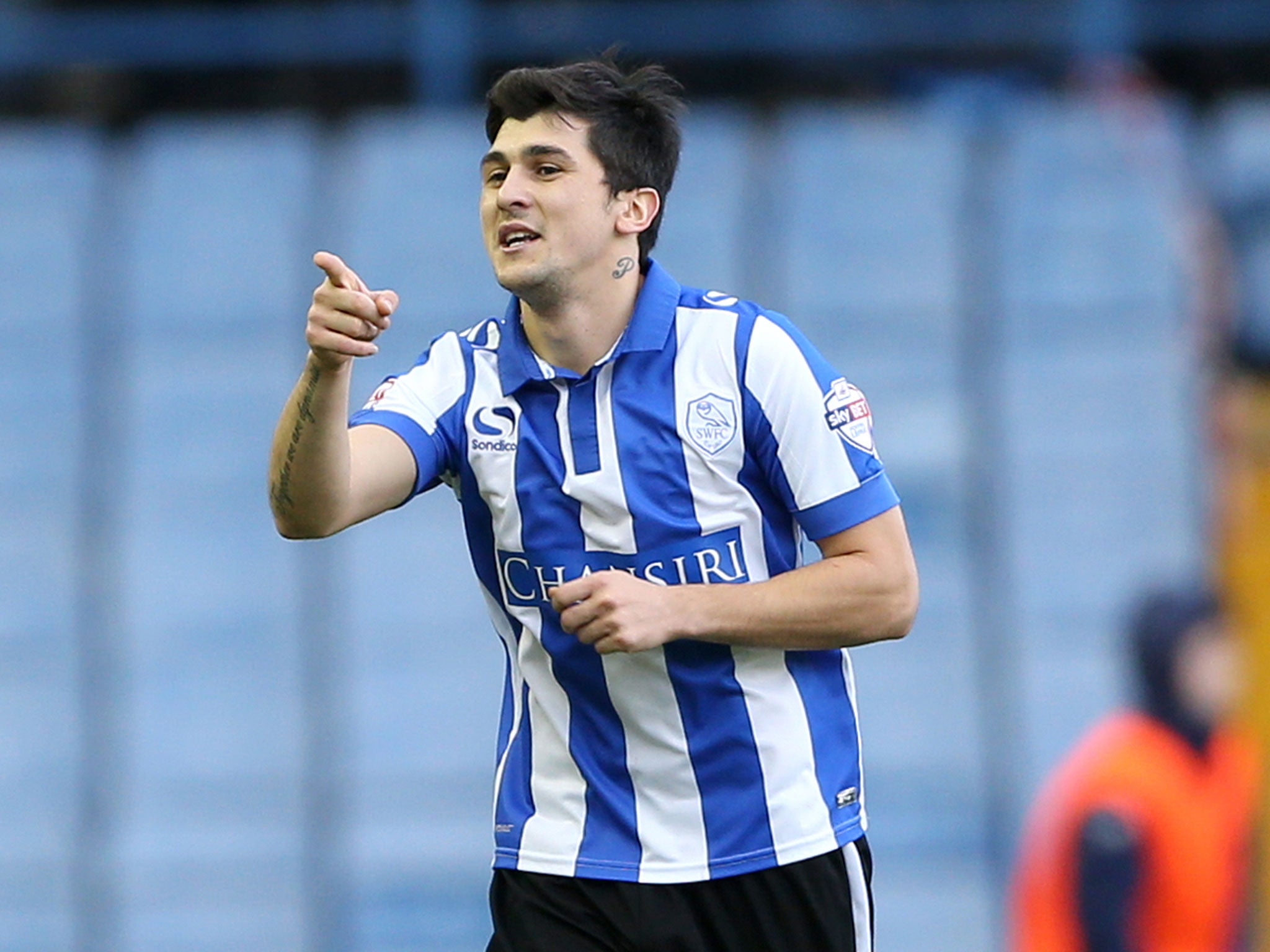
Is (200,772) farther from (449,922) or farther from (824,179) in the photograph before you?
(824,179)

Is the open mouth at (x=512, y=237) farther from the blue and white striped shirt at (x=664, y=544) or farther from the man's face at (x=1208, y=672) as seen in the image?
the man's face at (x=1208, y=672)

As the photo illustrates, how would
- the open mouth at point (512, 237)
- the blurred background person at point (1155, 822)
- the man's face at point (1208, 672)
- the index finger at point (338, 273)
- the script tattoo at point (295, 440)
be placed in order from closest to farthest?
the index finger at point (338, 273) < the script tattoo at point (295, 440) < the open mouth at point (512, 237) < the blurred background person at point (1155, 822) < the man's face at point (1208, 672)

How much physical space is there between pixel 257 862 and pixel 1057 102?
4854 mm

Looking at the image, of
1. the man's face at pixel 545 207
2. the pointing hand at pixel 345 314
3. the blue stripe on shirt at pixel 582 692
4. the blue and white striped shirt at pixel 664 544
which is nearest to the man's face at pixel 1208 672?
the blue and white striped shirt at pixel 664 544

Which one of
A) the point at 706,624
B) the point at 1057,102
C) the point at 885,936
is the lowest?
the point at 885,936

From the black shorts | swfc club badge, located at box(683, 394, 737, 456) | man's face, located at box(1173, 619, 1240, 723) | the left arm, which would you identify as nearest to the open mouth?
swfc club badge, located at box(683, 394, 737, 456)

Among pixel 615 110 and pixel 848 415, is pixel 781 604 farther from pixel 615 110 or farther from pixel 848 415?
pixel 615 110

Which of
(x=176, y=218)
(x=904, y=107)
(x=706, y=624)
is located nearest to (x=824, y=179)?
(x=904, y=107)

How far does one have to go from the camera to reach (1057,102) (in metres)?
9.34

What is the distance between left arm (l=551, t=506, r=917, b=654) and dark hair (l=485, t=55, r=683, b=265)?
704 millimetres

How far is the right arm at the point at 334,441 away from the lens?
332 cm

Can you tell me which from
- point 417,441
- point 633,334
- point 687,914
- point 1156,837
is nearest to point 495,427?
point 417,441

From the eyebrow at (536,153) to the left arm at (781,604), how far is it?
772 millimetres

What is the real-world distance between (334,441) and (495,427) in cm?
39
